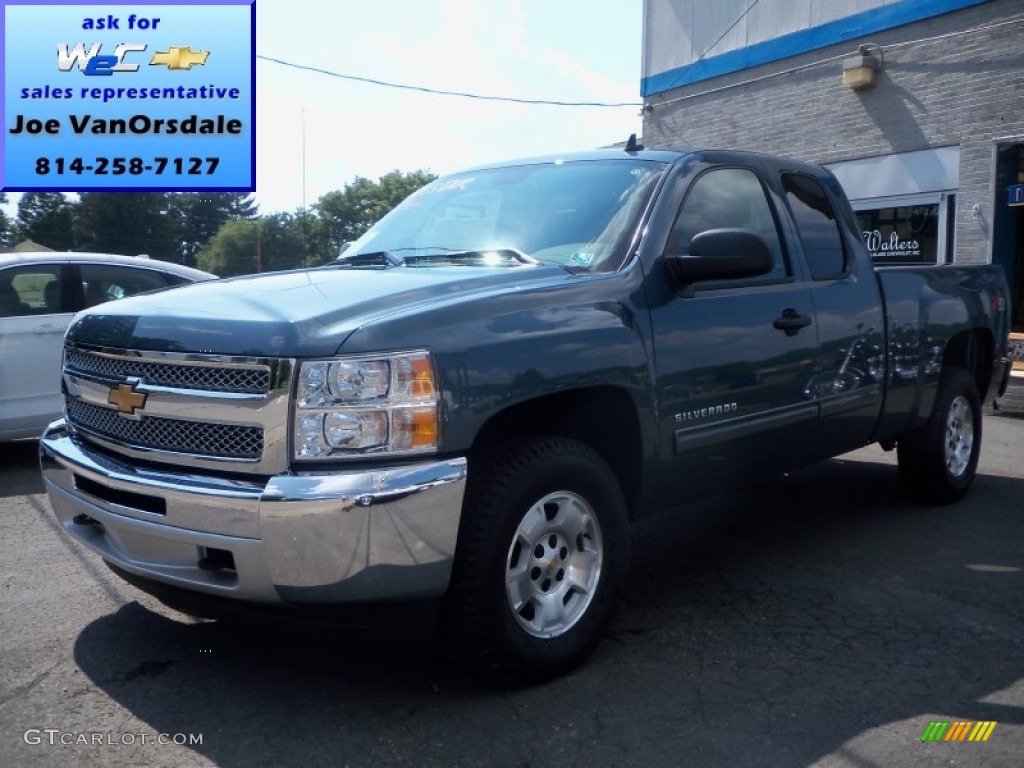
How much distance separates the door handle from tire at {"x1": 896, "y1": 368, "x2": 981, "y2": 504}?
167 cm

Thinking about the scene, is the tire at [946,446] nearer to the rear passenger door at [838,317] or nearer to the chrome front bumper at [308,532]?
the rear passenger door at [838,317]

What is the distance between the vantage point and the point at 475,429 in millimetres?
3238

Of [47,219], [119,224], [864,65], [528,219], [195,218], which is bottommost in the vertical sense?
[528,219]

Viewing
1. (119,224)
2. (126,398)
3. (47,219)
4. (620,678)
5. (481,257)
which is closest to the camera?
(126,398)

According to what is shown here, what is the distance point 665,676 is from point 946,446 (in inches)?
124

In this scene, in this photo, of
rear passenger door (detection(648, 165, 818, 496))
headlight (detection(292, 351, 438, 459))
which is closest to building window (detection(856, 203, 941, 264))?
rear passenger door (detection(648, 165, 818, 496))

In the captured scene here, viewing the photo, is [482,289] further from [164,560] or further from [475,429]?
[164,560]

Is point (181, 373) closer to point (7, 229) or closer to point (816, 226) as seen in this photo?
point (816, 226)

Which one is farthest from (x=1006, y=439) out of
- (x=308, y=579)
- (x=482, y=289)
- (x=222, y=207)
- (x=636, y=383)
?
(x=222, y=207)

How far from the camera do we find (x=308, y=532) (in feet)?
9.82

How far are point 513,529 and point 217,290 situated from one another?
4.72ft

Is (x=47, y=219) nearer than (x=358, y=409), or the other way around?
(x=358, y=409)

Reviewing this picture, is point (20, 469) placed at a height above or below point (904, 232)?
below

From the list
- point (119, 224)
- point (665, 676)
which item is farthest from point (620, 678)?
point (119, 224)
